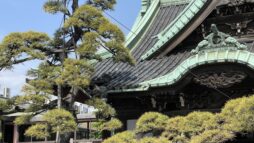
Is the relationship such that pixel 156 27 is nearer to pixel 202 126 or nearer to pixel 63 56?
pixel 63 56

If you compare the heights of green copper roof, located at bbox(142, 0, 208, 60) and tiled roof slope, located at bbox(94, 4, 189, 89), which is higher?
green copper roof, located at bbox(142, 0, 208, 60)

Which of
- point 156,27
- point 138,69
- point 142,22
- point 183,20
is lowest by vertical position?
point 138,69

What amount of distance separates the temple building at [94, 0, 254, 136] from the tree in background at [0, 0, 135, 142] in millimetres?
857

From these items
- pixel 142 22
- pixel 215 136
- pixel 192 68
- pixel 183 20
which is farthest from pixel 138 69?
pixel 215 136

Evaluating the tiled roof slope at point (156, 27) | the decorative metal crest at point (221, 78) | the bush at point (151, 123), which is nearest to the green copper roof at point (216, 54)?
the decorative metal crest at point (221, 78)

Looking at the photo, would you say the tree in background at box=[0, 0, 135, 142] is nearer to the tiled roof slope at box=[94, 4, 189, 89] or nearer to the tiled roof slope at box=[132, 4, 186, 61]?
the tiled roof slope at box=[94, 4, 189, 89]

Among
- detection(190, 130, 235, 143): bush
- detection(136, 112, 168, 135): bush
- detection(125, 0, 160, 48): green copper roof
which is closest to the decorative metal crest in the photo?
detection(136, 112, 168, 135): bush

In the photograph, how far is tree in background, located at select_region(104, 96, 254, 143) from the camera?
6758 millimetres

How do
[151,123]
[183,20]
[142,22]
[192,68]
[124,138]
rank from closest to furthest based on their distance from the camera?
[124,138] → [151,123] → [192,68] → [183,20] → [142,22]

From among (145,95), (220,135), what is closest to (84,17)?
(145,95)

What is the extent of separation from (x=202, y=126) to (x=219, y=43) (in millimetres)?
1672

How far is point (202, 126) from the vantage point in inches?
289

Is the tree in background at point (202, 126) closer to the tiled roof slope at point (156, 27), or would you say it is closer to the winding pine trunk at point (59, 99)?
the winding pine trunk at point (59, 99)

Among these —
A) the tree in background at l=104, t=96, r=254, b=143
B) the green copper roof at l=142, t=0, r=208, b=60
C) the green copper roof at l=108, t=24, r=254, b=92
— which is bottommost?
the tree in background at l=104, t=96, r=254, b=143
